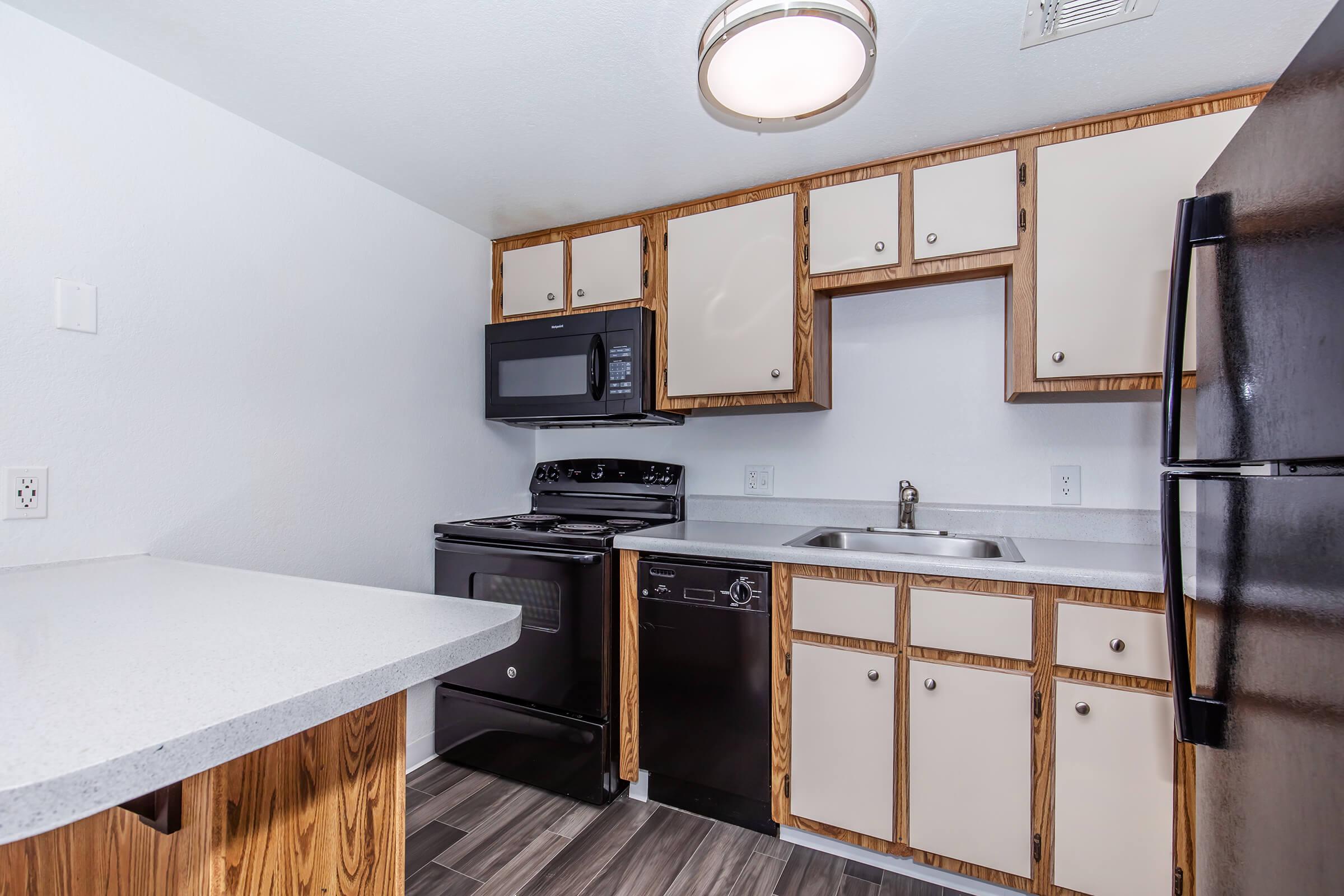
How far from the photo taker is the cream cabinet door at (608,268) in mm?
2398

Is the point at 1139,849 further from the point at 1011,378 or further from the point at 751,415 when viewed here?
the point at 751,415

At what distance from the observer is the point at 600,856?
182 centimetres

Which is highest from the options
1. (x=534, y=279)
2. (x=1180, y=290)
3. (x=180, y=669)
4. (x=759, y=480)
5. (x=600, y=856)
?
(x=534, y=279)

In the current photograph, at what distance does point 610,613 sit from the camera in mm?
2059

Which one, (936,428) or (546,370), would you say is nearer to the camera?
(936,428)

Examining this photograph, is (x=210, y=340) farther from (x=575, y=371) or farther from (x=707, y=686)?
(x=707, y=686)

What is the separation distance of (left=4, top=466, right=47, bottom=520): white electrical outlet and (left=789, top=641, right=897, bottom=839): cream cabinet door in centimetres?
182

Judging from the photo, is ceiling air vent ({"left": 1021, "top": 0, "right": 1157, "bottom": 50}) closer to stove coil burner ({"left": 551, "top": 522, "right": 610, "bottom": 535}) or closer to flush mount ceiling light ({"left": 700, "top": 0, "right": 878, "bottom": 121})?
flush mount ceiling light ({"left": 700, "top": 0, "right": 878, "bottom": 121})

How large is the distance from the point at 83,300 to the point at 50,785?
1468mm

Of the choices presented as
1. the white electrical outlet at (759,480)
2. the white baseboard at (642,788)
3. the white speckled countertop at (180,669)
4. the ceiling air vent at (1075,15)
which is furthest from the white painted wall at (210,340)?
the ceiling air vent at (1075,15)

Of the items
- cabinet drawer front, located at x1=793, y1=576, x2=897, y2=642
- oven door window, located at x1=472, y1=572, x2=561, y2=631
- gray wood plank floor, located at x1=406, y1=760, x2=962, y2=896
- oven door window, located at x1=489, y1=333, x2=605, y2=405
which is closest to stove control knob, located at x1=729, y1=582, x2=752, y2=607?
cabinet drawer front, located at x1=793, y1=576, x2=897, y2=642

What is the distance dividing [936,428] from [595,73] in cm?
155

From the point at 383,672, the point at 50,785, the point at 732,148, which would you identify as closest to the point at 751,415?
the point at 732,148

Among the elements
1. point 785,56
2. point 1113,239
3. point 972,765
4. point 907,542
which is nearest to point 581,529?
point 907,542
